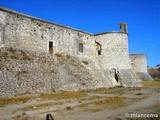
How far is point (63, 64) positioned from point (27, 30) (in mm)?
4996

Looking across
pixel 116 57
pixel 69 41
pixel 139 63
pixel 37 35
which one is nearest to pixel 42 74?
pixel 37 35

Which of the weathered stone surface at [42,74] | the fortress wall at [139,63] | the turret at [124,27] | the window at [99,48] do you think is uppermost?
the turret at [124,27]

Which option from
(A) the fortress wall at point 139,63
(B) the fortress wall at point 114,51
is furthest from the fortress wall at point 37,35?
(A) the fortress wall at point 139,63

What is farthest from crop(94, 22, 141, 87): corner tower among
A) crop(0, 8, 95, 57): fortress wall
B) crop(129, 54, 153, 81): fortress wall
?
crop(129, 54, 153, 81): fortress wall

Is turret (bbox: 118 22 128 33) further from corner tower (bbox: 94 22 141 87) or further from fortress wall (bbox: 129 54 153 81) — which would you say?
fortress wall (bbox: 129 54 153 81)

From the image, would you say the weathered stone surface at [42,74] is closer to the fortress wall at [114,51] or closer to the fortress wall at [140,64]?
the fortress wall at [114,51]

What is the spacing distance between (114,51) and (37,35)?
10943 mm

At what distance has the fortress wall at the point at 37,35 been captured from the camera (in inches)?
670

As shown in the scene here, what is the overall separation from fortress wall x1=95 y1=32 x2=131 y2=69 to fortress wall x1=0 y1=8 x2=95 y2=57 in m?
2.65

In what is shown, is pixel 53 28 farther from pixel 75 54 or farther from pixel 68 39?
pixel 75 54

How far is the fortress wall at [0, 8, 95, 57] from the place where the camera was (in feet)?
55.8

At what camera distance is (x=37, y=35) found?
1931 centimetres

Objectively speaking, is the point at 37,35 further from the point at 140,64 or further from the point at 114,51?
the point at 140,64

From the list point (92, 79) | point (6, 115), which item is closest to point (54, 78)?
point (92, 79)
